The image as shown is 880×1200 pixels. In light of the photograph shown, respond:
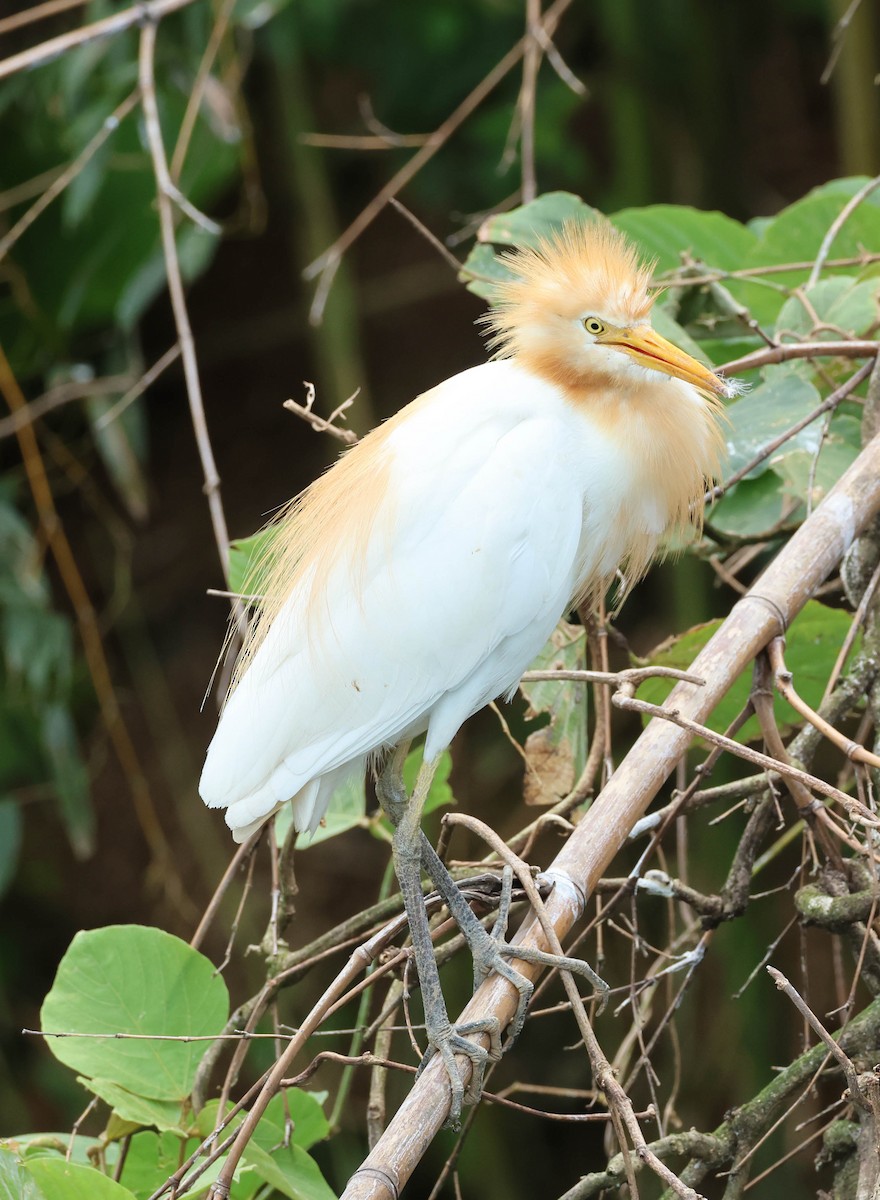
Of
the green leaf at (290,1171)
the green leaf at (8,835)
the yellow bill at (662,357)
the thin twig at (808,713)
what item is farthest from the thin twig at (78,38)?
the green leaf at (8,835)

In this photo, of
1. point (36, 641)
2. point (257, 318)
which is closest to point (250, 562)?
point (36, 641)

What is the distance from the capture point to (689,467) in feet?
3.91

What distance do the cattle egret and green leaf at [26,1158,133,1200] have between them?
0.30 meters

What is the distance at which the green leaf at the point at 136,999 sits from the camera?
111 centimetres

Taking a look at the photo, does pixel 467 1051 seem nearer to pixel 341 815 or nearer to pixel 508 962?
pixel 508 962

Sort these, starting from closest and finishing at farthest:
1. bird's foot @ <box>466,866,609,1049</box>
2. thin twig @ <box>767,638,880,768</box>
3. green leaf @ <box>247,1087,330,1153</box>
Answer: thin twig @ <box>767,638,880,768</box>, bird's foot @ <box>466,866,609,1049</box>, green leaf @ <box>247,1087,330,1153</box>

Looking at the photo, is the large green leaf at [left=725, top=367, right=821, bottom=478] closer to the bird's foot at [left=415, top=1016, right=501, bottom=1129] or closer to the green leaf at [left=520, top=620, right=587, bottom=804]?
the green leaf at [left=520, top=620, right=587, bottom=804]

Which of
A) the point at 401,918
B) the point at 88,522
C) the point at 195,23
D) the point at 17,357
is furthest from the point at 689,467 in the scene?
the point at 88,522

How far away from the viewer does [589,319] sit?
3.66ft

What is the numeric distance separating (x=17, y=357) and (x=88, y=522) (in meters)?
0.65

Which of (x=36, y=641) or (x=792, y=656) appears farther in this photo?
(x=36, y=641)

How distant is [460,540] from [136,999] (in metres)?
0.50

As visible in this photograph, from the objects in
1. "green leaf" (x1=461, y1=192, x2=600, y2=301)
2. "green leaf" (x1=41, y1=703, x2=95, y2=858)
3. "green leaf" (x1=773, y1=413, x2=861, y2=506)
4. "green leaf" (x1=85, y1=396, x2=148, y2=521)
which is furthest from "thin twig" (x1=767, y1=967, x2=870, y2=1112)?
"green leaf" (x1=41, y1=703, x2=95, y2=858)

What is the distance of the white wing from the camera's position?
1.10 metres
